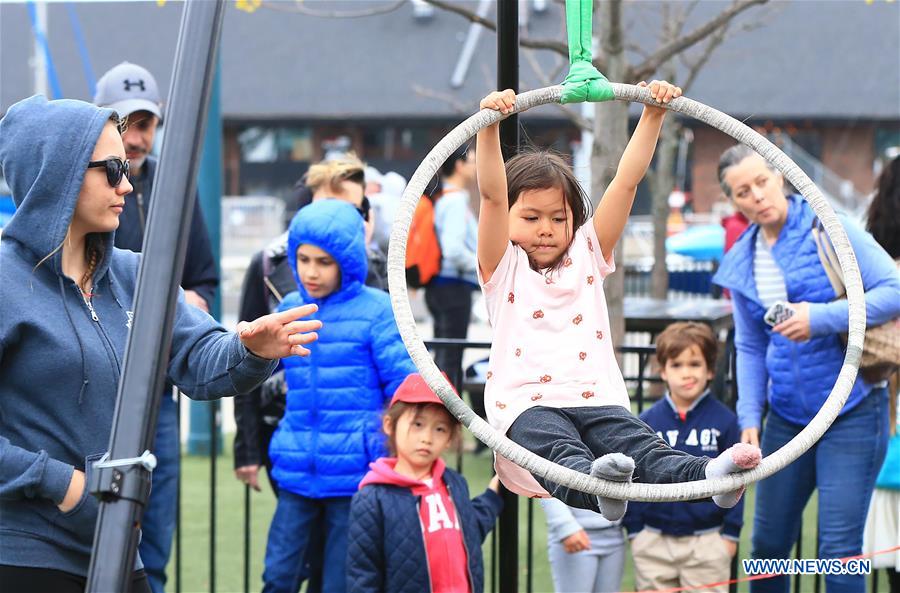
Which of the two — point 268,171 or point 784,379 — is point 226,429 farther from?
point 268,171

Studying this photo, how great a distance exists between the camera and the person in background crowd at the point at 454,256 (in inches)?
300

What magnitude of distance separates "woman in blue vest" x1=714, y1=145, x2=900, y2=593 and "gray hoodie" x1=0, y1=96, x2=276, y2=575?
196cm

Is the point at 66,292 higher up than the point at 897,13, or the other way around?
the point at 897,13

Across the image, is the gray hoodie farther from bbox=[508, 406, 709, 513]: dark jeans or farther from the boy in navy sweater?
the boy in navy sweater

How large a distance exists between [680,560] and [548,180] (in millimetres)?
1826

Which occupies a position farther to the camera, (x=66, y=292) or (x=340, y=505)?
(x=340, y=505)

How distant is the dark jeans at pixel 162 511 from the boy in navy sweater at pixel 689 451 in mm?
1689

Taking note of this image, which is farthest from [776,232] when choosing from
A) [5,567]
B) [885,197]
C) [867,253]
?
[5,567]

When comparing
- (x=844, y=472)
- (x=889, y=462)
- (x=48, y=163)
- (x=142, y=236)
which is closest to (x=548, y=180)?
(x=48, y=163)

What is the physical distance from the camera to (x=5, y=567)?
254cm

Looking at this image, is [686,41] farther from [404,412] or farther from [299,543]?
[299,543]

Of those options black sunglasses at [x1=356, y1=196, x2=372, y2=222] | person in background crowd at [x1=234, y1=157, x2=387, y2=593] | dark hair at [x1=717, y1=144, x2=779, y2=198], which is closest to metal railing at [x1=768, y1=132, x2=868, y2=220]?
black sunglasses at [x1=356, y1=196, x2=372, y2=222]

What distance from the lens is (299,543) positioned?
160 inches

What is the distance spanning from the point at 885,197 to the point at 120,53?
28.1 m
